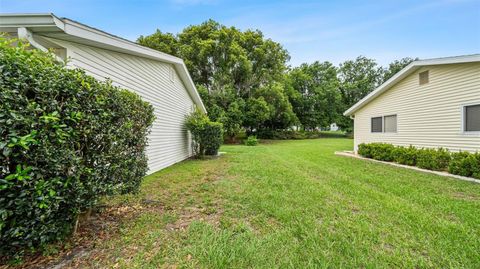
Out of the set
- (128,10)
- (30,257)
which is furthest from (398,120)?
(128,10)

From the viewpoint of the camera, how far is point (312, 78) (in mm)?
33188

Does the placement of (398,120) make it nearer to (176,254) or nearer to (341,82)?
(176,254)

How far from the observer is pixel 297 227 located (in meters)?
2.74

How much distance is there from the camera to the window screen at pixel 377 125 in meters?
10.3

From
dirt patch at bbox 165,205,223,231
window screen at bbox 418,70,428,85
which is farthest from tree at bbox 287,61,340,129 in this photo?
dirt patch at bbox 165,205,223,231

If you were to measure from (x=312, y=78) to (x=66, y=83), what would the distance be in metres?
35.2

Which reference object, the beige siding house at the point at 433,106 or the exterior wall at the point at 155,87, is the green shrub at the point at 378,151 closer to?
the beige siding house at the point at 433,106

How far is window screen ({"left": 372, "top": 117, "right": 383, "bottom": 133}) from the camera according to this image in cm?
1028

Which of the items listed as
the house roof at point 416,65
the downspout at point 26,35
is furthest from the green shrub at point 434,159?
the downspout at point 26,35

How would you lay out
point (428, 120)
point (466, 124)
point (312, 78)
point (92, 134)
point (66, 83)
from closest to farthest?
point (66, 83) → point (92, 134) → point (466, 124) → point (428, 120) → point (312, 78)

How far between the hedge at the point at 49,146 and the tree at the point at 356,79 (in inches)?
1367

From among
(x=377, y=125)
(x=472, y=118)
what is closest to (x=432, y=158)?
(x=472, y=118)

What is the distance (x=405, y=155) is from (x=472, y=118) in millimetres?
2259

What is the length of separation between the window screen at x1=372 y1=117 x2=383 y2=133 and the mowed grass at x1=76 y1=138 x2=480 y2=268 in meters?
5.68
